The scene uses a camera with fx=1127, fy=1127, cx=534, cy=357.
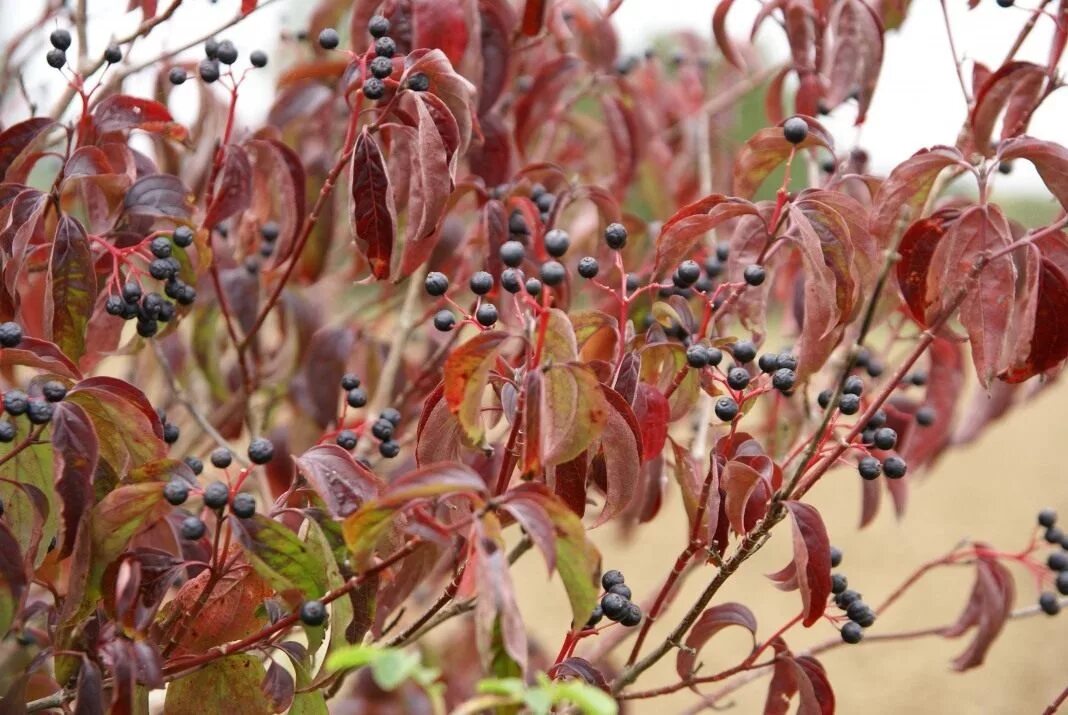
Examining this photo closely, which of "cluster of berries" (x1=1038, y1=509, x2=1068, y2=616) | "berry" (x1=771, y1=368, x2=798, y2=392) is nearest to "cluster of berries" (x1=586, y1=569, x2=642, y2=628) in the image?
"berry" (x1=771, y1=368, x2=798, y2=392)

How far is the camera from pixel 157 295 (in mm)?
1477

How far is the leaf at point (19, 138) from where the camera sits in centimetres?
143

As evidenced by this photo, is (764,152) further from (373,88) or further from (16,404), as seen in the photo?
(16,404)

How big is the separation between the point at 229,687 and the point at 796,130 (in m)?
0.94

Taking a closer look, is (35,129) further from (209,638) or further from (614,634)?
(614,634)

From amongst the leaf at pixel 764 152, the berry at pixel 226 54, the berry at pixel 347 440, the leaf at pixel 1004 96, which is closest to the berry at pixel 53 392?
the berry at pixel 347 440

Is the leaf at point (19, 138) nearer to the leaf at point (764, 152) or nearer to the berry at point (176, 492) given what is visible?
the berry at point (176, 492)

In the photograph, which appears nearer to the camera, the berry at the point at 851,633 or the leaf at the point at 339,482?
the leaf at the point at 339,482

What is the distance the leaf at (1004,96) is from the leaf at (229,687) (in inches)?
45.7

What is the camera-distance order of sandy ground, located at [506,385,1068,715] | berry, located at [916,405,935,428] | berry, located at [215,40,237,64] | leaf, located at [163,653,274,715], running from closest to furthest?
1. leaf, located at [163,653,274,715]
2. berry, located at [215,40,237,64]
3. berry, located at [916,405,935,428]
4. sandy ground, located at [506,385,1068,715]

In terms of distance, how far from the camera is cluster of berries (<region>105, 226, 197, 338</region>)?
56.6 inches

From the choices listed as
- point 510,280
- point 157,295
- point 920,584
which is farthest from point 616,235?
point 920,584

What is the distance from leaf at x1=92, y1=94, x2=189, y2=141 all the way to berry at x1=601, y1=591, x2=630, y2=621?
2.86 feet

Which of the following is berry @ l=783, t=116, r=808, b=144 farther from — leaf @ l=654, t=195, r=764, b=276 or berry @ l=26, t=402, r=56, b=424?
berry @ l=26, t=402, r=56, b=424
